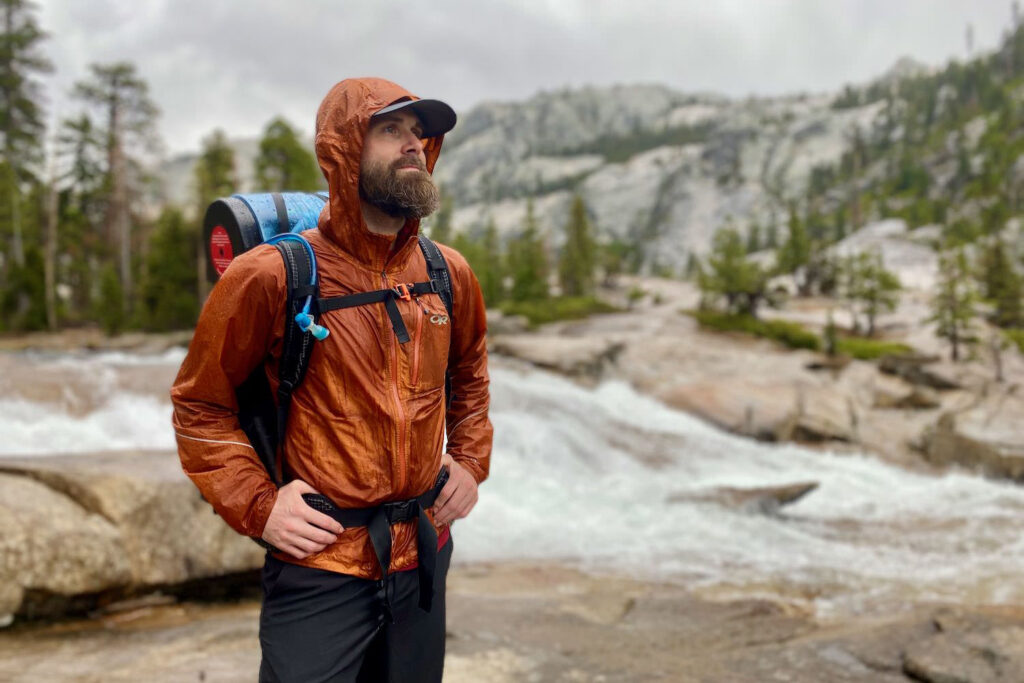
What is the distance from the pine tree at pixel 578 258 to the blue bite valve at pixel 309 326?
53579 mm

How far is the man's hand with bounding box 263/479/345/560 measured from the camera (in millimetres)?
1948

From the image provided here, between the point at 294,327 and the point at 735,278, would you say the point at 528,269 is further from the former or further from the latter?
the point at 294,327

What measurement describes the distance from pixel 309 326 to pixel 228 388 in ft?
0.99

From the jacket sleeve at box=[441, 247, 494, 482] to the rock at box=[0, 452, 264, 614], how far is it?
4.25 meters

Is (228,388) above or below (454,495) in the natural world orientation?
above

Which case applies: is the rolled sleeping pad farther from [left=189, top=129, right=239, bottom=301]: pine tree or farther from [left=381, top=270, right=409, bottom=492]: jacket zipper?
[left=189, top=129, right=239, bottom=301]: pine tree

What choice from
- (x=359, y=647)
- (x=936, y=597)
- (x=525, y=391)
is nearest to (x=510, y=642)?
(x=359, y=647)

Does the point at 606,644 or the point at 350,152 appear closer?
the point at 350,152

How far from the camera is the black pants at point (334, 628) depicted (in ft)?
6.53

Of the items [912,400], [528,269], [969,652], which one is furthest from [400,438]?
[528,269]

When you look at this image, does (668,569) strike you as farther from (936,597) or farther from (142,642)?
(142,642)

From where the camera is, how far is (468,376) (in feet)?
8.66

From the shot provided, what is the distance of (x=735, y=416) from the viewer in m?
19.8

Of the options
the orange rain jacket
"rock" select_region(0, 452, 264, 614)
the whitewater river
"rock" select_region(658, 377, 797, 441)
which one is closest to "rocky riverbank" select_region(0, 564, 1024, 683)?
"rock" select_region(0, 452, 264, 614)
